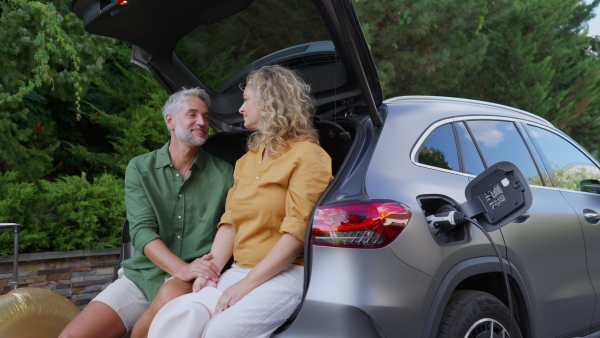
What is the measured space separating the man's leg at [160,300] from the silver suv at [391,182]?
721 millimetres

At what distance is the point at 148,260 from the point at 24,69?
13.4 feet

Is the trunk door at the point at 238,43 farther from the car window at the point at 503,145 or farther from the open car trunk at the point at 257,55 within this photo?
the car window at the point at 503,145

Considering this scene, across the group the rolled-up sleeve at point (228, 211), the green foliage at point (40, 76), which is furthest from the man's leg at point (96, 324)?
the green foliage at point (40, 76)

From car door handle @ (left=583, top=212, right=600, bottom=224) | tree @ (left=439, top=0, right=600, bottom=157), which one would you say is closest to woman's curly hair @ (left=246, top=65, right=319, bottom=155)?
car door handle @ (left=583, top=212, right=600, bottom=224)

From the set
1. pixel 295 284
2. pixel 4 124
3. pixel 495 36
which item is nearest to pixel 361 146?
pixel 295 284

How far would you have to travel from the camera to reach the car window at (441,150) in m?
2.93

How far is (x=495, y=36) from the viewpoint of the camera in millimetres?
15750

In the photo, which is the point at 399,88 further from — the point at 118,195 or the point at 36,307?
the point at 36,307

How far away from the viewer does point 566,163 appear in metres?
4.08

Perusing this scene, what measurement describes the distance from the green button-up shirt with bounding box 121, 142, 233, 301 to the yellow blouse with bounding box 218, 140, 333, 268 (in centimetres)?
46

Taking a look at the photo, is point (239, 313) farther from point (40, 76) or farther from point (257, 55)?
point (40, 76)

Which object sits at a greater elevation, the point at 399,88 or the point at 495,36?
the point at 495,36

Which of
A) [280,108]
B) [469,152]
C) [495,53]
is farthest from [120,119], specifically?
[495,53]

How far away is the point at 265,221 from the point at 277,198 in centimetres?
11
